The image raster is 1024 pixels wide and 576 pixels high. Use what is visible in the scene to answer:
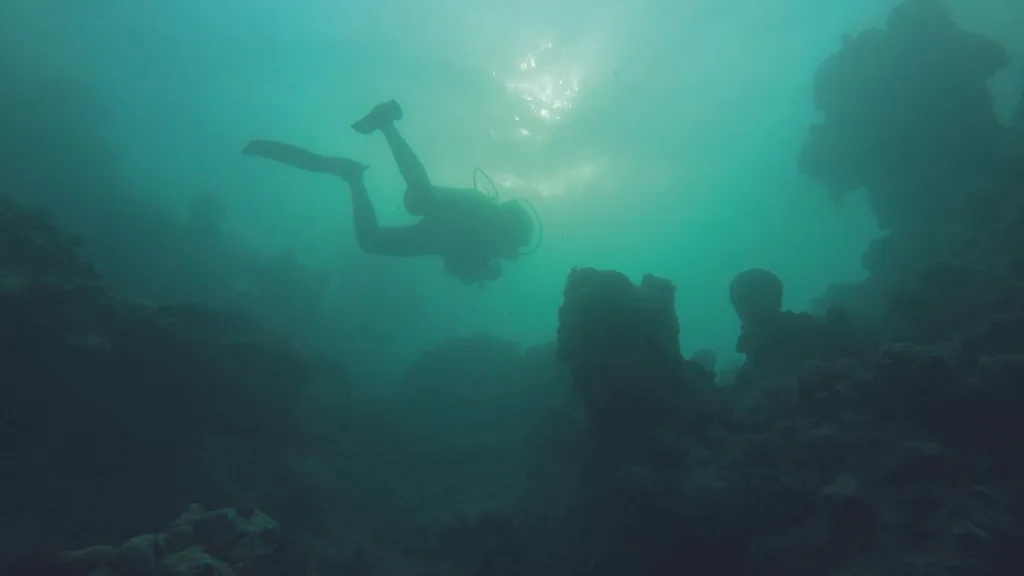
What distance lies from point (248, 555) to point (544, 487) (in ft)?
22.0

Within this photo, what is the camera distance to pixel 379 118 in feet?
51.3

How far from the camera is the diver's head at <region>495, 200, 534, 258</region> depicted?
16.3 m

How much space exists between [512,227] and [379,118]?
5076 millimetres

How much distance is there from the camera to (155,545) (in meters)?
5.59

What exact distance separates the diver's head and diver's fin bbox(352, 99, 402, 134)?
4171 millimetres

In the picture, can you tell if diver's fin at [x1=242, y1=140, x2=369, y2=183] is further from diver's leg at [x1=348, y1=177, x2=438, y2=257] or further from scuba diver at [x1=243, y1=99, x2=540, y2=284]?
diver's leg at [x1=348, y1=177, x2=438, y2=257]

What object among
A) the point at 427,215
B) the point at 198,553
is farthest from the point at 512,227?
the point at 198,553

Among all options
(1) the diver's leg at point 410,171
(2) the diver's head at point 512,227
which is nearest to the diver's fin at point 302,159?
(1) the diver's leg at point 410,171

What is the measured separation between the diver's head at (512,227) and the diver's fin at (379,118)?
4.17 metres

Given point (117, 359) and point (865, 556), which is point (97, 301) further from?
point (865, 556)

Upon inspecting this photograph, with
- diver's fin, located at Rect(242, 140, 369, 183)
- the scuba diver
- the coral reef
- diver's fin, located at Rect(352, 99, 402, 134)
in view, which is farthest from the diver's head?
the coral reef

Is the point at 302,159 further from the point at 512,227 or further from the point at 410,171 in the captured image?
the point at 512,227

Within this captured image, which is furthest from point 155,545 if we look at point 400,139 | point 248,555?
point 400,139

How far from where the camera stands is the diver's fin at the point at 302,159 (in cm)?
1579
